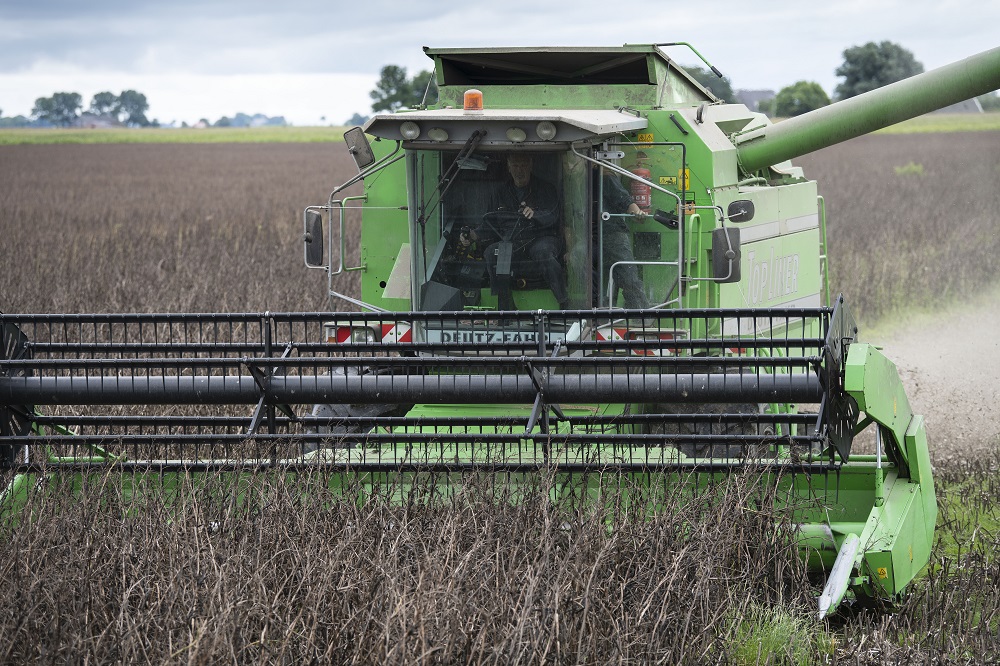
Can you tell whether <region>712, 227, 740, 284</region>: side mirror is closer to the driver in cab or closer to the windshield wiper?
the driver in cab

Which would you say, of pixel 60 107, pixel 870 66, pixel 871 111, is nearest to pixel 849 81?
pixel 870 66

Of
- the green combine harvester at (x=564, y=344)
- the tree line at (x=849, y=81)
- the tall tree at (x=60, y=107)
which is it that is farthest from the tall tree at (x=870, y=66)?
the tall tree at (x=60, y=107)

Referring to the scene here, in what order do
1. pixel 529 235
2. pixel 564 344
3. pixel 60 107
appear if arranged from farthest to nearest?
1. pixel 60 107
2. pixel 529 235
3. pixel 564 344

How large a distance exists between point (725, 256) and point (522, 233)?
1.00 m

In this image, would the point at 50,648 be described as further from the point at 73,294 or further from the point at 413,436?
the point at 73,294

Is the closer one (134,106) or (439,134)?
(439,134)

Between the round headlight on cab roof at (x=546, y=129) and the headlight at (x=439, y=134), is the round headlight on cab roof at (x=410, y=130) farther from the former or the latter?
the round headlight on cab roof at (x=546, y=129)

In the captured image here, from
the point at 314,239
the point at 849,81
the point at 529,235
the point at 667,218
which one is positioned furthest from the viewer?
the point at 849,81

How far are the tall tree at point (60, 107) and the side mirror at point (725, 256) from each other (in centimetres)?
11523

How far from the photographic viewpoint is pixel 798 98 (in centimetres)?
5622

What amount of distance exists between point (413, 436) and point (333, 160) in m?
39.2

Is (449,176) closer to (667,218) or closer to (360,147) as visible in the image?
(360,147)

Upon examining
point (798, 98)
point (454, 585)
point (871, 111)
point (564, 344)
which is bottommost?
point (454, 585)

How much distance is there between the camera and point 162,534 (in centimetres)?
393
